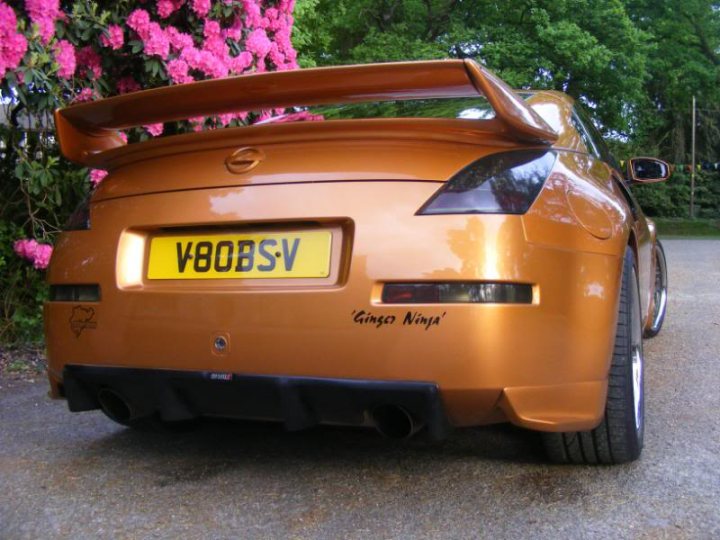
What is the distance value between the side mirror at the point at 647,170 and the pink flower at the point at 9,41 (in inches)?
126

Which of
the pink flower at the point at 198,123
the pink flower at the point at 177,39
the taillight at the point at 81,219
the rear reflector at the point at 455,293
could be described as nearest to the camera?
the rear reflector at the point at 455,293

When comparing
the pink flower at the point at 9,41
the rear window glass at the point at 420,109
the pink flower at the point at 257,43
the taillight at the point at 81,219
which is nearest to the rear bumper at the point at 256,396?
the taillight at the point at 81,219

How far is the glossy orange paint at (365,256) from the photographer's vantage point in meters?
2.11

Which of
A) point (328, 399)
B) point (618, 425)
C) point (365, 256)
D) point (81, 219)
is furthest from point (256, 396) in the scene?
point (618, 425)

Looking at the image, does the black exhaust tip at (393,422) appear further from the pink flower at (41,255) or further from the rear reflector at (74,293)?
the pink flower at (41,255)

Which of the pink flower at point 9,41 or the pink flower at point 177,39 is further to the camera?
the pink flower at point 177,39

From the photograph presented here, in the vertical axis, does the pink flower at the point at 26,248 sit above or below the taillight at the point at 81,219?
below

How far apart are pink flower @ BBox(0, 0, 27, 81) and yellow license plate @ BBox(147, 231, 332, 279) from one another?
1.83 metres

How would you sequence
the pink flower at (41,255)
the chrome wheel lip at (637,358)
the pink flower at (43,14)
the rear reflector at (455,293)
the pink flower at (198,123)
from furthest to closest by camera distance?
the pink flower at (198,123)
the pink flower at (41,255)
the pink flower at (43,14)
the chrome wheel lip at (637,358)
the rear reflector at (455,293)

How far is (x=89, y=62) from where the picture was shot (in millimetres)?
4523

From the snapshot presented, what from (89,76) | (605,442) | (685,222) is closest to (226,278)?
(605,442)

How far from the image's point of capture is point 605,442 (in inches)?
99.0

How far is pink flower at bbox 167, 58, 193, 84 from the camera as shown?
450 centimetres

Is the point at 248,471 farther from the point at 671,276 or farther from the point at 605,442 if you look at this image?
the point at 671,276
